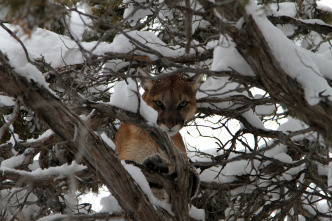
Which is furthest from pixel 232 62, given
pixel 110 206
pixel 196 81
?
pixel 196 81

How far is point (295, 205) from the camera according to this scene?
5023mm

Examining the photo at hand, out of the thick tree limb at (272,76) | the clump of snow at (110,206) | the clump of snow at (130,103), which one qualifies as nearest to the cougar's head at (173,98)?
the clump of snow at (130,103)

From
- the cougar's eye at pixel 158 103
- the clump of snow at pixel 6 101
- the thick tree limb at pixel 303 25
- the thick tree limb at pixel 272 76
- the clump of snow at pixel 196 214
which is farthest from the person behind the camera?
the cougar's eye at pixel 158 103

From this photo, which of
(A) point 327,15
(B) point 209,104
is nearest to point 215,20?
(B) point 209,104

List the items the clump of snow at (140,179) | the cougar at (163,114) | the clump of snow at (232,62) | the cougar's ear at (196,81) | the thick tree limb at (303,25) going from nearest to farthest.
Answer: the clump of snow at (232,62) < the clump of snow at (140,179) < the thick tree limb at (303,25) < the cougar at (163,114) < the cougar's ear at (196,81)

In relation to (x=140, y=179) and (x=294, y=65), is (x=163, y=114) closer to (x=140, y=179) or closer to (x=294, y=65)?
(x=140, y=179)

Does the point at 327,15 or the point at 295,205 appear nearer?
the point at 295,205

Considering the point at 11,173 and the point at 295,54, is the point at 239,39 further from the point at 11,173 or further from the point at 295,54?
the point at 11,173

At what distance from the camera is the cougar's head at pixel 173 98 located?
6027 mm

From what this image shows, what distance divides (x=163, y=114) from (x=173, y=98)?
340 millimetres

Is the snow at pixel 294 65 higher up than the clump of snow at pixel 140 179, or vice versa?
the snow at pixel 294 65

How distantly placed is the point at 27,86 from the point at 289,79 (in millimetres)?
1961

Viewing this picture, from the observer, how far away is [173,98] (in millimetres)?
6207

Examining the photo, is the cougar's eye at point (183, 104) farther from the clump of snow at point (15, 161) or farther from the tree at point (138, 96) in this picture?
the clump of snow at point (15, 161)
